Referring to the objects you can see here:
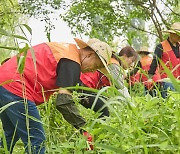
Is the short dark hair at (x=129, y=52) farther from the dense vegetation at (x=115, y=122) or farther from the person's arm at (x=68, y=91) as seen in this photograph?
the person's arm at (x=68, y=91)

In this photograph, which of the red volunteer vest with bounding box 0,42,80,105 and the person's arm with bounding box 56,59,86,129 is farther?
the red volunteer vest with bounding box 0,42,80,105

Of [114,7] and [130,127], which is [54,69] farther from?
[114,7]

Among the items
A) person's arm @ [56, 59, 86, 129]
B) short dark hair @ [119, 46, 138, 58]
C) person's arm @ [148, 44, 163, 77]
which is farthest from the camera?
person's arm @ [148, 44, 163, 77]

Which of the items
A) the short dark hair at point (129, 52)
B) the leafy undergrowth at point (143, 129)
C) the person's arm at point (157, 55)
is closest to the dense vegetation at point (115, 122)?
the leafy undergrowth at point (143, 129)

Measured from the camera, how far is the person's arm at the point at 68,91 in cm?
389

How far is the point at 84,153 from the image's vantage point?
2.96 m

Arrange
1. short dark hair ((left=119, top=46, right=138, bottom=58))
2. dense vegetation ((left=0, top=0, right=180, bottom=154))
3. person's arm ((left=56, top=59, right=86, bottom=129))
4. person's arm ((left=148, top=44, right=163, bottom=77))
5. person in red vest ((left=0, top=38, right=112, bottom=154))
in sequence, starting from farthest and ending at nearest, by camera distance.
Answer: person's arm ((left=148, top=44, right=163, bottom=77)) → short dark hair ((left=119, top=46, right=138, bottom=58)) → person in red vest ((left=0, top=38, right=112, bottom=154)) → person's arm ((left=56, top=59, right=86, bottom=129)) → dense vegetation ((left=0, top=0, right=180, bottom=154))

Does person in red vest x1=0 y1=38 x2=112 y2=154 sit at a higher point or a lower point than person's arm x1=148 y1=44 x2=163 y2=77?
higher

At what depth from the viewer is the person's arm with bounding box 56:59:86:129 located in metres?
3.89

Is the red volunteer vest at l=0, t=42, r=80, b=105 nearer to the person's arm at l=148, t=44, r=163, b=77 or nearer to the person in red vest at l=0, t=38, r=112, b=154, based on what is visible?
the person in red vest at l=0, t=38, r=112, b=154

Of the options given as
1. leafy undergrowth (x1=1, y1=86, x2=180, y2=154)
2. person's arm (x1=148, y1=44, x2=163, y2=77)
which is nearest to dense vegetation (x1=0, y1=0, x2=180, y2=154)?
leafy undergrowth (x1=1, y1=86, x2=180, y2=154)

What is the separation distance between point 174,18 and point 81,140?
10.8 meters

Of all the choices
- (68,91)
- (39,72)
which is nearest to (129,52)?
(39,72)

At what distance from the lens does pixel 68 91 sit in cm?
402
